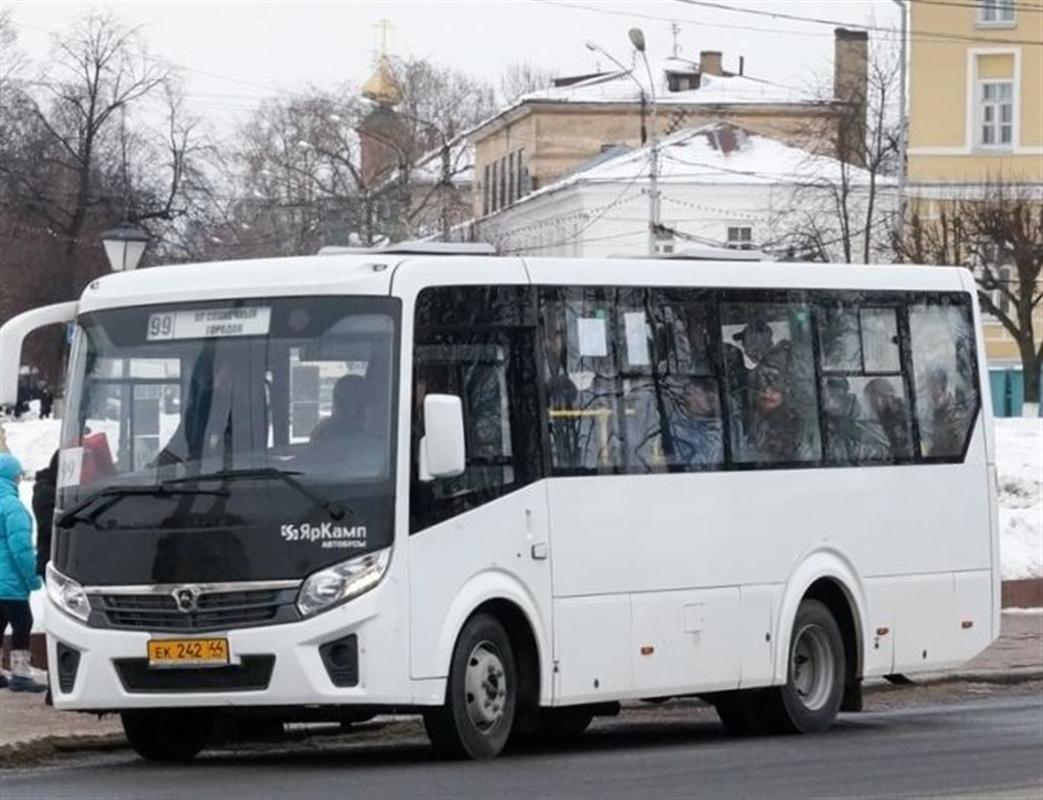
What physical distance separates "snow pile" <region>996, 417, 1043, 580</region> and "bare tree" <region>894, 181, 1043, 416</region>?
14.9 m

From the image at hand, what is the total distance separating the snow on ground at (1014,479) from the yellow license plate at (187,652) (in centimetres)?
1569

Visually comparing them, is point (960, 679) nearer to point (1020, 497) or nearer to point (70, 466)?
point (70, 466)

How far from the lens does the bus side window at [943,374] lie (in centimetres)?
2012

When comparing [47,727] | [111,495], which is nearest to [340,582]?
[111,495]

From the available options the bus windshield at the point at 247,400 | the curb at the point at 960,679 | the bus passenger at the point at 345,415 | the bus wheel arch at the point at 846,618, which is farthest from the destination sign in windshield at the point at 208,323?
the curb at the point at 960,679

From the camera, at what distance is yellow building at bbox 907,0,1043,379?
81.9 metres

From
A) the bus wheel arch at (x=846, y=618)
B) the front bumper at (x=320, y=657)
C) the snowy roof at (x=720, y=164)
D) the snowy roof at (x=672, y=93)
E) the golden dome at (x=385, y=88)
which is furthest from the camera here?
the golden dome at (x=385, y=88)

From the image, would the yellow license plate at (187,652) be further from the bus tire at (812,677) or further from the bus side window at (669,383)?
the bus tire at (812,677)

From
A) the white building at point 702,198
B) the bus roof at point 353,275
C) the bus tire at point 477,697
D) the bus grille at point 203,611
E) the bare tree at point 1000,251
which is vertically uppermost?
the white building at point 702,198

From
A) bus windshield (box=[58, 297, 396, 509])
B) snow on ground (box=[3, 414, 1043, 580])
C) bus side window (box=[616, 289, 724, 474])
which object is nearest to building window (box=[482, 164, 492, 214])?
snow on ground (box=[3, 414, 1043, 580])

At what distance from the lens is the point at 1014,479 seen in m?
41.1

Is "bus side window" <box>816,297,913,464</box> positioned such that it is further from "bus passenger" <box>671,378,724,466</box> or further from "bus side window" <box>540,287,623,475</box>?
"bus side window" <box>540,287,623,475</box>

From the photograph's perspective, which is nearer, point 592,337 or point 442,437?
point 442,437

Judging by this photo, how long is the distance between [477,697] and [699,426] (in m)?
2.86
